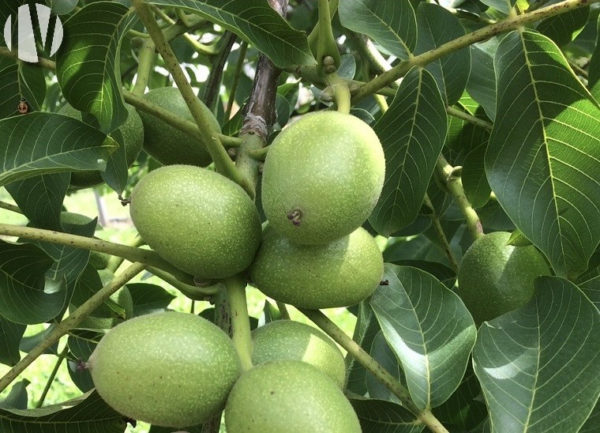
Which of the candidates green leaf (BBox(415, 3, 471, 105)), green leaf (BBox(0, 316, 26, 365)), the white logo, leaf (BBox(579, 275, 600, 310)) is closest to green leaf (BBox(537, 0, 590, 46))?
green leaf (BBox(415, 3, 471, 105))

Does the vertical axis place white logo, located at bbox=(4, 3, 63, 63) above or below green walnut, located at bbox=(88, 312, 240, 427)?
above

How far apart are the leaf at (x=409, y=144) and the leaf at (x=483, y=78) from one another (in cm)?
16

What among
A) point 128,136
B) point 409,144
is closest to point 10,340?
point 128,136

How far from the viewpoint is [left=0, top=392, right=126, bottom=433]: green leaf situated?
98 cm

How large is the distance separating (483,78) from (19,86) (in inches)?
27.7

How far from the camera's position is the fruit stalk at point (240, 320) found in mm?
887

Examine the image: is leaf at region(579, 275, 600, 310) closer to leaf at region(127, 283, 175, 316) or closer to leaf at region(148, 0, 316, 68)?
leaf at region(148, 0, 316, 68)

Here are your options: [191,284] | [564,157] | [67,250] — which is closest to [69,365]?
[67,250]

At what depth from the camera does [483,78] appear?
3.83 ft

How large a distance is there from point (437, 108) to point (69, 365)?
902 mm

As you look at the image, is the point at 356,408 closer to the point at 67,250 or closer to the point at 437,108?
the point at 437,108

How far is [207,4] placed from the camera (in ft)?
3.00

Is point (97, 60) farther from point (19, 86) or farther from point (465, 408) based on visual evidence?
point (465, 408)

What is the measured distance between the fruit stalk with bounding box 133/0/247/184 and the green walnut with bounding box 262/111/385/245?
103 millimetres
